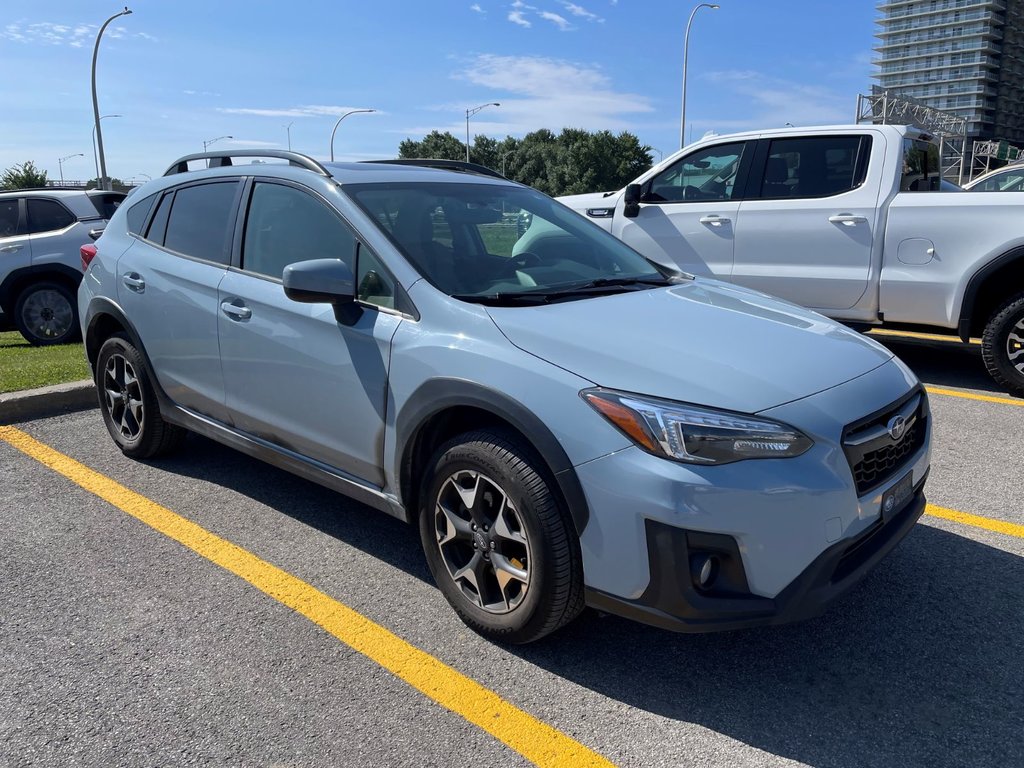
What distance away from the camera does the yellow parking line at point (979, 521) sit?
375cm

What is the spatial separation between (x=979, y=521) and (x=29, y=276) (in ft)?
30.6

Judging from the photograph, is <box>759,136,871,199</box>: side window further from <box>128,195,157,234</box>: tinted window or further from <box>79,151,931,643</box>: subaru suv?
<box>128,195,157,234</box>: tinted window

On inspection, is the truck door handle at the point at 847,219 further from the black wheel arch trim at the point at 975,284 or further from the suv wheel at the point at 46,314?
the suv wheel at the point at 46,314

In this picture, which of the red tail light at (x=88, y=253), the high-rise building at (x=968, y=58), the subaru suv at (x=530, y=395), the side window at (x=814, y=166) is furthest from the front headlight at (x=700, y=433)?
the high-rise building at (x=968, y=58)

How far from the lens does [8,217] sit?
30.8 feet

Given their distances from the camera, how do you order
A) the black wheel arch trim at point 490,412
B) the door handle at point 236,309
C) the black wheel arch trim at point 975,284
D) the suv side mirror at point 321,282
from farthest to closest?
the black wheel arch trim at point 975,284, the door handle at point 236,309, the suv side mirror at point 321,282, the black wheel arch trim at point 490,412

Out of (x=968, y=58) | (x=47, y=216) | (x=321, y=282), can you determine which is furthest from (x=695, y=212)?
(x=968, y=58)

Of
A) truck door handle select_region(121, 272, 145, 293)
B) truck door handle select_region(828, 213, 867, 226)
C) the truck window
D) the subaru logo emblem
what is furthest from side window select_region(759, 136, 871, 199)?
truck door handle select_region(121, 272, 145, 293)

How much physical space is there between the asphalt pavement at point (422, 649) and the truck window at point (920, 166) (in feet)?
11.3

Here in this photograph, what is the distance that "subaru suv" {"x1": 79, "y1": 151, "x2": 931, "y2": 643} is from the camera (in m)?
2.41

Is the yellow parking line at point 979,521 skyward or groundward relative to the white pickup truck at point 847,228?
groundward

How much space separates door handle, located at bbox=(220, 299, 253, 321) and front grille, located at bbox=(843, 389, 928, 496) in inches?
99.6

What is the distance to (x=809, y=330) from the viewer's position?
3.14 m

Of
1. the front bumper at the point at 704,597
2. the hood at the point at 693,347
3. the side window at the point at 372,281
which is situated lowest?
the front bumper at the point at 704,597
